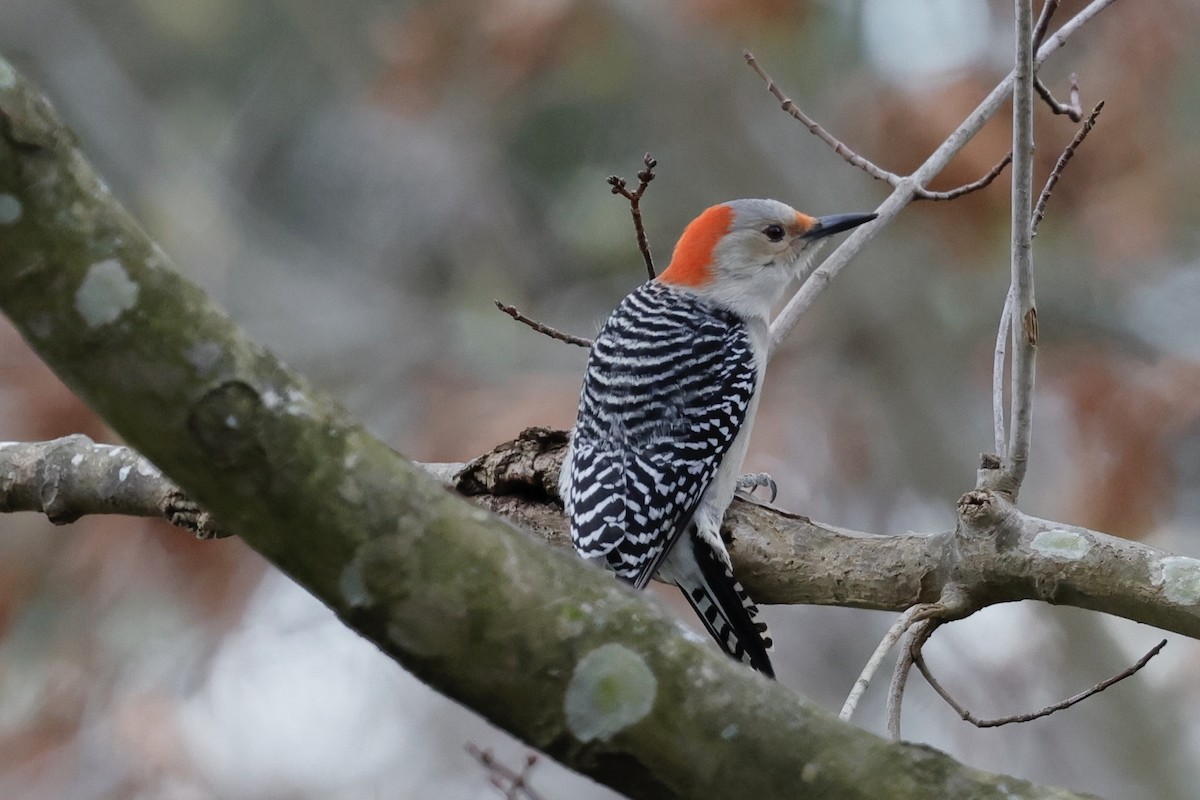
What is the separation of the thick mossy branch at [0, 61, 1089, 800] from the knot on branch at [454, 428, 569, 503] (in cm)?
228

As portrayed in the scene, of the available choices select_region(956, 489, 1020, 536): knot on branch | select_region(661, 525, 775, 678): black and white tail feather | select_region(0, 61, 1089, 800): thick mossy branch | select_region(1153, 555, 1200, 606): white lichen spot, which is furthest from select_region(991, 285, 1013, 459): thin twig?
select_region(0, 61, 1089, 800): thick mossy branch

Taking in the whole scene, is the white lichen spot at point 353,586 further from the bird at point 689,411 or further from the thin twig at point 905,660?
the bird at point 689,411

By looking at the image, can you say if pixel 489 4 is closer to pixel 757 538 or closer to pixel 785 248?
pixel 785 248

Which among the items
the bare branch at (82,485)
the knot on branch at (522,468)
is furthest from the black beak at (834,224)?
the bare branch at (82,485)

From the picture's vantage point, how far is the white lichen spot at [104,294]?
1.48m

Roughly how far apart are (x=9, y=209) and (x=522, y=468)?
2.63m

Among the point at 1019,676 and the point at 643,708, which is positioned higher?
the point at 1019,676

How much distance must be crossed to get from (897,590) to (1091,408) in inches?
204

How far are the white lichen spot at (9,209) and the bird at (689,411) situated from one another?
252 cm

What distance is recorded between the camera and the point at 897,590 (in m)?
3.17

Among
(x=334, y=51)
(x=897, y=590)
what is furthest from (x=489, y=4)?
(x=897, y=590)

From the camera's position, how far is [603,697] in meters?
1.59

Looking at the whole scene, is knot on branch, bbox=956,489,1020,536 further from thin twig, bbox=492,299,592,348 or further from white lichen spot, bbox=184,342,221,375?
white lichen spot, bbox=184,342,221,375

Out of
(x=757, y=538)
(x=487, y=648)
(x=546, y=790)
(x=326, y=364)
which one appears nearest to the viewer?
(x=487, y=648)
